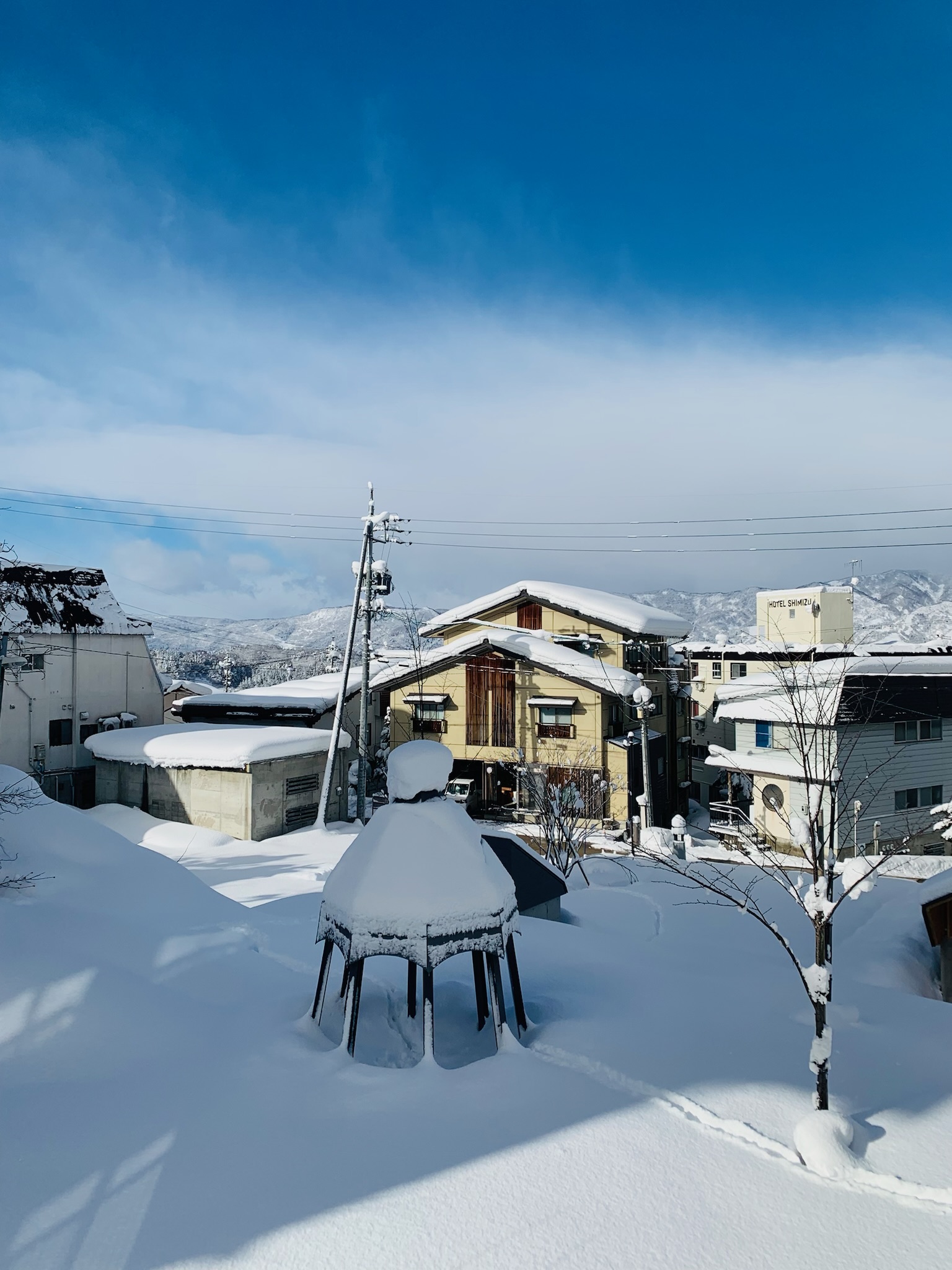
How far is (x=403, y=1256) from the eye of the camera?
4.34 metres

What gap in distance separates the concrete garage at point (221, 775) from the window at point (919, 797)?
59.8ft

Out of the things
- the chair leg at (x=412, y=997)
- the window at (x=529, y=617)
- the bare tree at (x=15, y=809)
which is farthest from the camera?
the window at (x=529, y=617)

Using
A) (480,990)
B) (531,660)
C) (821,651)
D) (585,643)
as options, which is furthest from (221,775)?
(821,651)

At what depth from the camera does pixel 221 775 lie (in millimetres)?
22156

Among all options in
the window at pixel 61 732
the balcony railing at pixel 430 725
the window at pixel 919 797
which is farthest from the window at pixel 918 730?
the window at pixel 61 732

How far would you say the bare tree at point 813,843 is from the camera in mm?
5988

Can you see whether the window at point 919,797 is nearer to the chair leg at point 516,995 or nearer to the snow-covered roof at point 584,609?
the snow-covered roof at point 584,609

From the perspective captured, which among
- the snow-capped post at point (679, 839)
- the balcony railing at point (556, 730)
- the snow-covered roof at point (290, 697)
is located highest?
the snow-covered roof at point (290, 697)

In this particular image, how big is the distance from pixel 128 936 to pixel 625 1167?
5725mm

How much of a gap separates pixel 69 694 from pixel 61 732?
4.67 ft

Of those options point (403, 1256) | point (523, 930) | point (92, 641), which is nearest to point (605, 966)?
point (523, 930)

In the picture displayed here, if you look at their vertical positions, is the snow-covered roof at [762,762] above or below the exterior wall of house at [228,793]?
above

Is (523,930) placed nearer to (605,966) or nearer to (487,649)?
(605,966)

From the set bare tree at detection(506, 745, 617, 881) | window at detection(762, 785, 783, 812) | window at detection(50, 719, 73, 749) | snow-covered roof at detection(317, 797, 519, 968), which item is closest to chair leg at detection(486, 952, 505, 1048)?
snow-covered roof at detection(317, 797, 519, 968)
